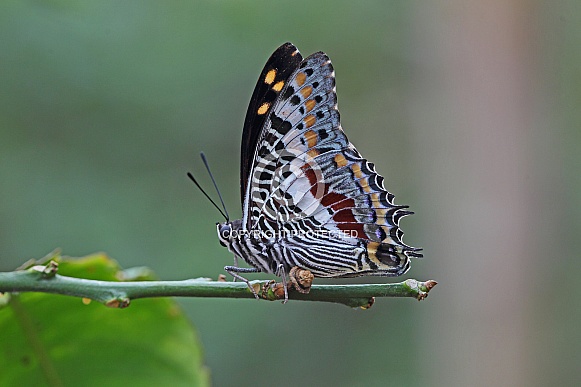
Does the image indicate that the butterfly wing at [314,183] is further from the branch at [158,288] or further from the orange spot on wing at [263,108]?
the branch at [158,288]

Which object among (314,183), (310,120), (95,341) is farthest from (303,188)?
(95,341)

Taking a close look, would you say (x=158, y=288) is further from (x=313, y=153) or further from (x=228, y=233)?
(x=313, y=153)

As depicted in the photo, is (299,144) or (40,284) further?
(299,144)

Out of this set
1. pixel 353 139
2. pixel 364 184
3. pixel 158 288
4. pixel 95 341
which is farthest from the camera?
pixel 353 139

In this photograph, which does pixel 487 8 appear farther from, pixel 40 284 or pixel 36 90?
pixel 40 284

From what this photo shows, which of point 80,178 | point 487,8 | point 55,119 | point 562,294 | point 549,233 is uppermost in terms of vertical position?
point 487,8

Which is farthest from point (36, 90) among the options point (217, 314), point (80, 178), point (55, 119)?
point (217, 314)

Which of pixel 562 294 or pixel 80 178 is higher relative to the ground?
pixel 80 178
